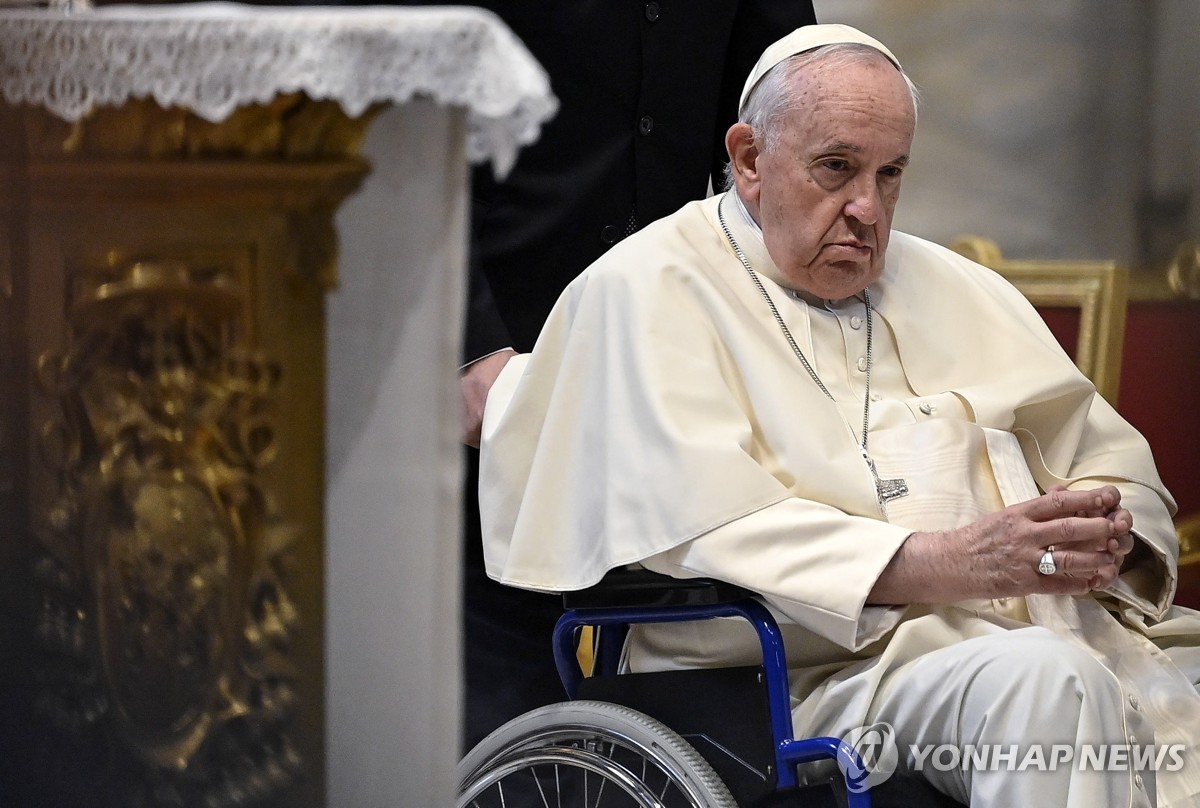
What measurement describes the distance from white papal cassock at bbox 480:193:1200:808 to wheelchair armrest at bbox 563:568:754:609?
0.11 ft

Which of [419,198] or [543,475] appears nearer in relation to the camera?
[419,198]

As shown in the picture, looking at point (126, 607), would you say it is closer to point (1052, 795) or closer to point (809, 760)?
point (809, 760)

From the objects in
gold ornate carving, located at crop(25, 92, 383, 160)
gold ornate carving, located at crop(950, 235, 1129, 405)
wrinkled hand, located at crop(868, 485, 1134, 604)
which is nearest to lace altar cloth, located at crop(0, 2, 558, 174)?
gold ornate carving, located at crop(25, 92, 383, 160)

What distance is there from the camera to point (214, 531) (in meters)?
1.77

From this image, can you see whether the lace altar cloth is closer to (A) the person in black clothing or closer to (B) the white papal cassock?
(B) the white papal cassock

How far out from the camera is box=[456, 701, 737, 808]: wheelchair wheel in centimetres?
234

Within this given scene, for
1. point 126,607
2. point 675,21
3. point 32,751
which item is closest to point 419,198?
point 126,607

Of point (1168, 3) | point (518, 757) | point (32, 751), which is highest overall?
point (1168, 3)

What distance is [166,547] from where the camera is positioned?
70.2 inches

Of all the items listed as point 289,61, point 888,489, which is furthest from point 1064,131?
point 289,61

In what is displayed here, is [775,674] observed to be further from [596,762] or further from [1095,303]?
[1095,303]

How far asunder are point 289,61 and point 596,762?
125 cm

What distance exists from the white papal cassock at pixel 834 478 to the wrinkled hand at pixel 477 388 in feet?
0.18

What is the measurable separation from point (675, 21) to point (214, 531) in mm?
1979
